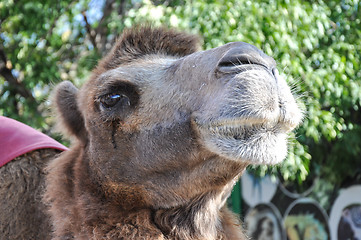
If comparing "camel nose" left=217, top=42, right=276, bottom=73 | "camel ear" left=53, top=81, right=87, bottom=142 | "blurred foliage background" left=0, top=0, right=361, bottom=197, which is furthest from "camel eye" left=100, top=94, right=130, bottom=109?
"blurred foliage background" left=0, top=0, right=361, bottom=197

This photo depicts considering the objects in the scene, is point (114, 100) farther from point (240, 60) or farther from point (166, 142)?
point (240, 60)

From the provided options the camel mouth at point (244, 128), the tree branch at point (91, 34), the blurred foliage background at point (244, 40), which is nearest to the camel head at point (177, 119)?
the camel mouth at point (244, 128)

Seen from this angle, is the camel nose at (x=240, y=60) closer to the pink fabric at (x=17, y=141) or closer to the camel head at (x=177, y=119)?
the camel head at (x=177, y=119)

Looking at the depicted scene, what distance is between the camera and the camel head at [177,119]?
77.2 inches

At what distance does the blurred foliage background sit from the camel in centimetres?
203

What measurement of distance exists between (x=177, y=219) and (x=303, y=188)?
7413 millimetres

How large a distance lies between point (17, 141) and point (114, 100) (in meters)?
0.87

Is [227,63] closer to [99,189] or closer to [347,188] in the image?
[99,189]

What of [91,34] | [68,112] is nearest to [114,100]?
[68,112]

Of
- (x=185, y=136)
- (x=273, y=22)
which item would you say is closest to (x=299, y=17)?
(x=273, y=22)

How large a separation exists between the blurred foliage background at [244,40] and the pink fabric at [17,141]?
1.40 metres

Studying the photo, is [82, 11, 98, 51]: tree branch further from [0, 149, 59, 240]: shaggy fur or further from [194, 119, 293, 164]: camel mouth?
[194, 119, 293, 164]: camel mouth

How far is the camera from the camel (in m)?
1.97

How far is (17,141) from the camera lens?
2.97m
